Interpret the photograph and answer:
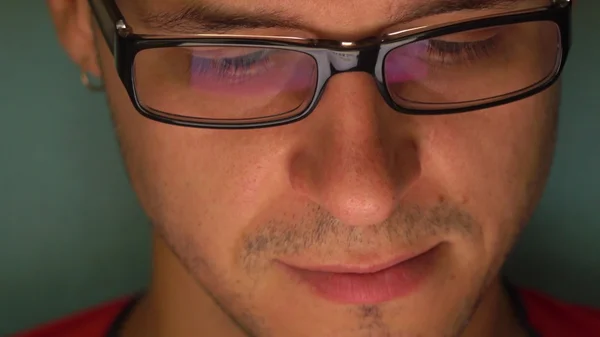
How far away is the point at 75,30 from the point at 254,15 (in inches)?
12.7

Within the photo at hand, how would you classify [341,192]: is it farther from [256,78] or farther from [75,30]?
[75,30]

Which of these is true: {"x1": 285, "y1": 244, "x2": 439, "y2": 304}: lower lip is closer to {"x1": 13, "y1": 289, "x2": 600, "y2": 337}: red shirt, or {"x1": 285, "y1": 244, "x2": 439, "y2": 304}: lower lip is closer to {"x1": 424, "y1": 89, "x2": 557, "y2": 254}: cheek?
{"x1": 424, "y1": 89, "x2": 557, "y2": 254}: cheek

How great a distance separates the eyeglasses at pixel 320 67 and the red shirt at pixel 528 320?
1.44ft

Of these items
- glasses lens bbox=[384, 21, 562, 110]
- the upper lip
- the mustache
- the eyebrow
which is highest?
the eyebrow

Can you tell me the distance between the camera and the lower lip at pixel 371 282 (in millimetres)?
794

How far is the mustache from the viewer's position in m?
0.76

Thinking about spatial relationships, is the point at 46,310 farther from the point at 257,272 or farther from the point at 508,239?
the point at 508,239

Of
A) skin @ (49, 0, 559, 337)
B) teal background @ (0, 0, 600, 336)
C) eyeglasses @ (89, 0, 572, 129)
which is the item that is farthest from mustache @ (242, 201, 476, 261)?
teal background @ (0, 0, 600, 336)

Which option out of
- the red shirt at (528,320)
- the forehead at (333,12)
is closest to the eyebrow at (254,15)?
the forehead at (333,12)

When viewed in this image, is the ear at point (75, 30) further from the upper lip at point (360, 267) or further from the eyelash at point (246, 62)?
the upper lip at point (360, 267)

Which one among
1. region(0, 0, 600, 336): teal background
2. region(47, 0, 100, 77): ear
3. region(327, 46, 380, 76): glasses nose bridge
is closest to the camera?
region(327, 46, 380, 76): glasses nose bridge

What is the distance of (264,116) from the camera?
0.75 m

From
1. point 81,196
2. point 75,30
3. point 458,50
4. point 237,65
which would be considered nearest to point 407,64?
point 458,50

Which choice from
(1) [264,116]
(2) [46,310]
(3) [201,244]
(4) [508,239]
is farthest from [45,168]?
(4) [508,239]
